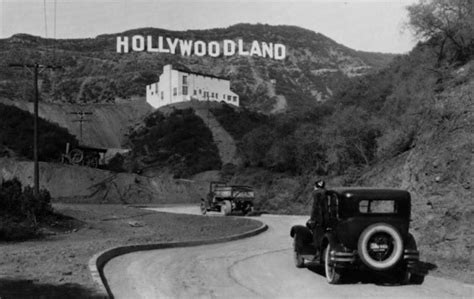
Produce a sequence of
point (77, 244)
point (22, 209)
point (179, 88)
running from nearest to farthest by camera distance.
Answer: point (77, 244), point (22, 209), point (179, 88)

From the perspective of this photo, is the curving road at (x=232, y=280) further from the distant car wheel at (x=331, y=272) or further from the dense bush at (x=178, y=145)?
the dense bush at (x=178, y=145)

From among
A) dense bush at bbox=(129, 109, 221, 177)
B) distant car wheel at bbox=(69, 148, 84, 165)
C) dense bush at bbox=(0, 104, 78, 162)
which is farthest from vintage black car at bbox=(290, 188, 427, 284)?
dense bush at bbox=(129, 109, 221, 177)

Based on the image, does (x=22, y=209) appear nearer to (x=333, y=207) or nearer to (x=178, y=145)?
(x=333, y=207)

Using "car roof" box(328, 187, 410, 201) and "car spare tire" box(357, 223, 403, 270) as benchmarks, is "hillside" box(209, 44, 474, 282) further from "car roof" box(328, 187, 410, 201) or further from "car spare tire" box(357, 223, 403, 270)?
"car roof" box(328, 187, 410, 201)

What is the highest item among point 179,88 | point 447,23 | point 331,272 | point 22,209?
point 179,88

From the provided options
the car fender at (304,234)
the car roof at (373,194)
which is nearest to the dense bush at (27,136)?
the car fender at (304,234)

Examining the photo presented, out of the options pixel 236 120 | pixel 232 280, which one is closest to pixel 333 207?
pixel 232 280
